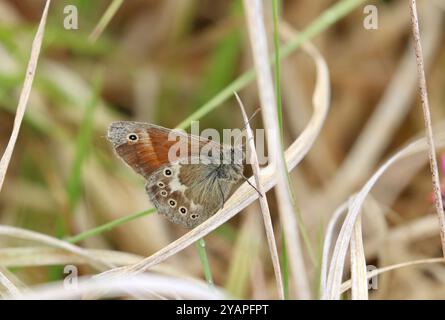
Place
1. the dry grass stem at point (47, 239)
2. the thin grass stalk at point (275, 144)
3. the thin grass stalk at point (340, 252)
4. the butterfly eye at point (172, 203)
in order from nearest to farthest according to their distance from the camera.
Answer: the thin grass stalk at point (275, 144) → the thin grass stalk at point (340, 252) → the dry grass stem at point (47, 239) → the butterfly eye at point (172, 203)

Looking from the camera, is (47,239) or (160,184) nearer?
(47,239)

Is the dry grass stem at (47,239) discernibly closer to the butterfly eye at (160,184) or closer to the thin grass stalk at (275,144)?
the butterfly eye at (160,184)

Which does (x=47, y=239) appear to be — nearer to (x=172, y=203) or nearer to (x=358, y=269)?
(x=172, y=203)

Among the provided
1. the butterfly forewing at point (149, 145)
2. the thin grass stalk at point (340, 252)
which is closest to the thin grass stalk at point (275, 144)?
the thin grass stalk at point (340, 252)

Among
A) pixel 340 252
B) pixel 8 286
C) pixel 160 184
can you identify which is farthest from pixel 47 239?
pixel 340 252

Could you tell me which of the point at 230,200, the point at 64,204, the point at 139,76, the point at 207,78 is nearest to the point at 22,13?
the point at 139,76
